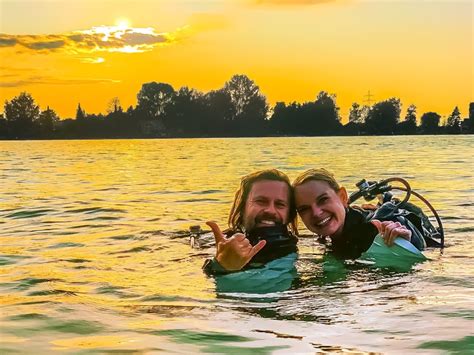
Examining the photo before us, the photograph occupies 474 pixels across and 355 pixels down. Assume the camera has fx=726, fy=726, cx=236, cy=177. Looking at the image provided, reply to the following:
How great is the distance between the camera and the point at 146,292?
20.8 feet

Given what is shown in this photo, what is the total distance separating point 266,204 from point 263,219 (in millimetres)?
157

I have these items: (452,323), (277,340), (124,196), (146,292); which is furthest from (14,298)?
(124,196)

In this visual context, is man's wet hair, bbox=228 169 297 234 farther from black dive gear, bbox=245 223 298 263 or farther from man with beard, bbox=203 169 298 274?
black dive gear, bbox=245 223 298 263

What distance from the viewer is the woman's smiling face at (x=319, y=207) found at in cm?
718

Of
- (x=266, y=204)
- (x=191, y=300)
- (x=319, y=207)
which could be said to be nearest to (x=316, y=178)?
(x=319, y=207)

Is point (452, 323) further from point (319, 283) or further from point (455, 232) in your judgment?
point (455, 232)

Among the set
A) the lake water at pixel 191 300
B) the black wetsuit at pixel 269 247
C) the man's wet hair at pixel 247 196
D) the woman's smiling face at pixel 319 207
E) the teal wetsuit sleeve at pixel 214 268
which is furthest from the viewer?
the man's wet hair at pixel 247 196

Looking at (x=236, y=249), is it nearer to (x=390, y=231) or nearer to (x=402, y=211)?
(x=390, y=231)

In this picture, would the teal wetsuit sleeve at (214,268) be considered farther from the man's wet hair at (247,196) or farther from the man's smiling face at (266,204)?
the man's wet hair at (247,196)

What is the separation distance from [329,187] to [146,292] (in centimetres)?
218

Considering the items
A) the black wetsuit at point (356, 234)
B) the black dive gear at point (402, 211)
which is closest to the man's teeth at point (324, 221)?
the black wetsuit at point (356, 234)

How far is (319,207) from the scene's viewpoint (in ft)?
23.6

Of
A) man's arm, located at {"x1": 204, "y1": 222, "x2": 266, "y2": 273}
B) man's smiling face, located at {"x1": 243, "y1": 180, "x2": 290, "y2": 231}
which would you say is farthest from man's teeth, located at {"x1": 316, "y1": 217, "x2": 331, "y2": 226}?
man's arm, located at {"x1": 204, "y1": 222, "x2": 266, "y2": 273}

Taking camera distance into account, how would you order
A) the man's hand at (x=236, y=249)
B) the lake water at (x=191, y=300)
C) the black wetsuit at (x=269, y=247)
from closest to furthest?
the lake water at (x=191, y=300) < the man's hand at (x=236, y=249) < the black wetsuit at (x=269, y=247)
